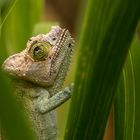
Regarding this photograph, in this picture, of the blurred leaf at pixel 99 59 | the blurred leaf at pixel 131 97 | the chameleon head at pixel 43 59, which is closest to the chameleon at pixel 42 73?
the chameleon head at pixel 43 59

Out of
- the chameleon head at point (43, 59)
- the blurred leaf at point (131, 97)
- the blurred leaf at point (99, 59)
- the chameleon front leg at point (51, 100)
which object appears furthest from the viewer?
the chameleon head at point (43, 59)

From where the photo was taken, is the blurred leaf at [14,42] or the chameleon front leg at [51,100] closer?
the blurred leaf at [14,42]

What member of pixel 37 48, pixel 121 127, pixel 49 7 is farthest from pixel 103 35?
pixel 49 7

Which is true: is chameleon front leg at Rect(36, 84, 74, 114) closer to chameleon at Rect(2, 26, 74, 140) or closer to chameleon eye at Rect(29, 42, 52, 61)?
chameleon at Rect(2, 26, 74, 140)

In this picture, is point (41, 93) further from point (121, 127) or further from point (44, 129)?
point (121, 127)

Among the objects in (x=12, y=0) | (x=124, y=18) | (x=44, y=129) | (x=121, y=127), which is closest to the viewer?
(x=124, y=18)

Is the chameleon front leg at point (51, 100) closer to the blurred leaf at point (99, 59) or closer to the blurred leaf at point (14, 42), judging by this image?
the blurred leaf at point (14, 42)

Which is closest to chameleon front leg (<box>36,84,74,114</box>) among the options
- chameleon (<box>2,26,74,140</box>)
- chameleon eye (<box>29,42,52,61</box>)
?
chameleon (<box>2,26,74,140</box>)
